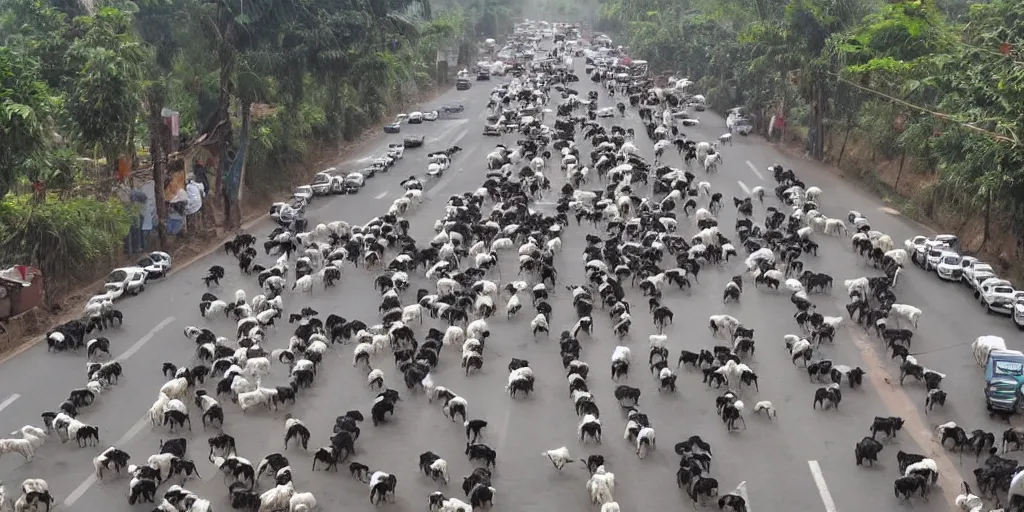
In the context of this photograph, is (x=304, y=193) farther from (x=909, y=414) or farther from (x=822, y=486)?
(x=822, y=486)

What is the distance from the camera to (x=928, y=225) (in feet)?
151

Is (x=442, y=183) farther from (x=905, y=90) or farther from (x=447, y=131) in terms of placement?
(x=905, y=90)

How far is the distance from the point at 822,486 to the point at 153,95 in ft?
95.2

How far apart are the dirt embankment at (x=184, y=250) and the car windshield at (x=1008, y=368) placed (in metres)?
28.3

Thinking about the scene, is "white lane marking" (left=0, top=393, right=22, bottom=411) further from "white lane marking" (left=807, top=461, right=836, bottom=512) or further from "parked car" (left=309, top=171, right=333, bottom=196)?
"parked car" (left=309, top=171, right=333, bottom=196)

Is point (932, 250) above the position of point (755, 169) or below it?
above

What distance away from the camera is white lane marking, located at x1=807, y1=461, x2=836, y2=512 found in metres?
23.0

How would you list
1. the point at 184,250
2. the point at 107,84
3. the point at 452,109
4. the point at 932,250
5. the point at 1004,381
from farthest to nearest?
the point at 452,109 < the point at 184,250 < the point at 932,250 < the point at 107,84 < the point at 1004,381

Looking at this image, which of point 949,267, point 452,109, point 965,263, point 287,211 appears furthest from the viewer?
point 452,109

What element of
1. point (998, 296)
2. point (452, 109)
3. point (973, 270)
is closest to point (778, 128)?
point (452, 109)

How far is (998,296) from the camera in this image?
34.4 meters

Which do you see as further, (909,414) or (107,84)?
(107,84)

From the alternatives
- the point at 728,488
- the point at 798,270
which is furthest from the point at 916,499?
the point at 798,270

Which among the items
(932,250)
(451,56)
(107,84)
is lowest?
(451,56)
